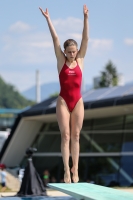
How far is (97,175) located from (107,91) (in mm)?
4797

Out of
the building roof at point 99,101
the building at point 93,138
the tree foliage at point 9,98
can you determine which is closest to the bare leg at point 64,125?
the building roof at point 99,101

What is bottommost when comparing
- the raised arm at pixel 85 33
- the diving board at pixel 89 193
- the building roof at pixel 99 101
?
the diving board at pixel 89 193

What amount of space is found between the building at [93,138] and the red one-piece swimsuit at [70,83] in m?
16.5

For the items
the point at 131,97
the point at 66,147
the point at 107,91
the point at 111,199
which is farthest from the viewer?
the point at 107,91

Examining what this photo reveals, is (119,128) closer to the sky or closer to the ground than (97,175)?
closer to the sky

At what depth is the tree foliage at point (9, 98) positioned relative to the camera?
7264 inches

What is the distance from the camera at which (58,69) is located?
8.84 meters

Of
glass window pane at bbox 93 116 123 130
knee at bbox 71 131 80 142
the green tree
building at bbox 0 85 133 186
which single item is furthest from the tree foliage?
knee at bbox 71 131 80 142

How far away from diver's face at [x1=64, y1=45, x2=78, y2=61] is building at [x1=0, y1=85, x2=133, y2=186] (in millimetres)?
16490

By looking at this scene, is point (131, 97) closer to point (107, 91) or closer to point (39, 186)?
point (107, 91)

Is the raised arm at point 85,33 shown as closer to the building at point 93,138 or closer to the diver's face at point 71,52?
the diver's face at point 71,52

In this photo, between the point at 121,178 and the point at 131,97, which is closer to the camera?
the point at 131,97

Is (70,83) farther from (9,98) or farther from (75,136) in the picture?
(9,98)

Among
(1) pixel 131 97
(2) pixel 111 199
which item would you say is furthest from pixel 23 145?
(2) pixel 111 199
